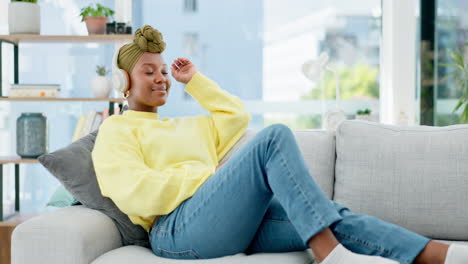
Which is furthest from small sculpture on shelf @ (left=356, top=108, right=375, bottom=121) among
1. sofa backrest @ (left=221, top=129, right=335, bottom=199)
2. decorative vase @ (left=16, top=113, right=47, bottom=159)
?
decorative vase @ (left=16, top=113, right=47, bottom=159)

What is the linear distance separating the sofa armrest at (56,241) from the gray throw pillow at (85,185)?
16 centimetres

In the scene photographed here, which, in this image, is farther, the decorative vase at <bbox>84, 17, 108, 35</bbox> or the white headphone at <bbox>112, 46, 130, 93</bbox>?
the decorative vase at <bbox>84, 17, 108, 35</bbox>

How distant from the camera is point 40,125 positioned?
346 cm

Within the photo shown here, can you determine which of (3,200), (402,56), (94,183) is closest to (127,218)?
(94,183)

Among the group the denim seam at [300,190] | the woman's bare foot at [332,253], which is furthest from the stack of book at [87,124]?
the woman's bare foot at [332,253]

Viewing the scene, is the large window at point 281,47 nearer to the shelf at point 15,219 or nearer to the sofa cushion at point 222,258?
the shelf at point 15,219

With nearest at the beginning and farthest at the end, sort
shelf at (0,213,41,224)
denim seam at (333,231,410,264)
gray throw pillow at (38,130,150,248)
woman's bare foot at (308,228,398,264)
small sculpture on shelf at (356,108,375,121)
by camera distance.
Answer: woman's bare foot at (308,228,398,264)
denim seam at (333,231,410,264)
gray throw pillow at (38,130,150,248)
shelf at (0,213,41,224)
small sculpture on shelf at (356,108,375,121)

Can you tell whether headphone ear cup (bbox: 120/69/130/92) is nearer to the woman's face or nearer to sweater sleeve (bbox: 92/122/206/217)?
the woman's face

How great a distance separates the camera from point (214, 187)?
1727 millimetres

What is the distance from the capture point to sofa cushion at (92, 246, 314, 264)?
171 centimetres

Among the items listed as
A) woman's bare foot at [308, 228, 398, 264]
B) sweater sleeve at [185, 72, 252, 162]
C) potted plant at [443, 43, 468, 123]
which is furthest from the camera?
potted plant at [443, 43, 468, 123]

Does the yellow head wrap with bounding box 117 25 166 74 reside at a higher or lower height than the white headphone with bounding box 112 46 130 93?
higher

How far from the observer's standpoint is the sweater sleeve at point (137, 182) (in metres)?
1.82

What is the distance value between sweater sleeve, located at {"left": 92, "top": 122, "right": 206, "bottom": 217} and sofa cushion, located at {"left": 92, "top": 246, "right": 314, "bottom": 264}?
0.13 m
